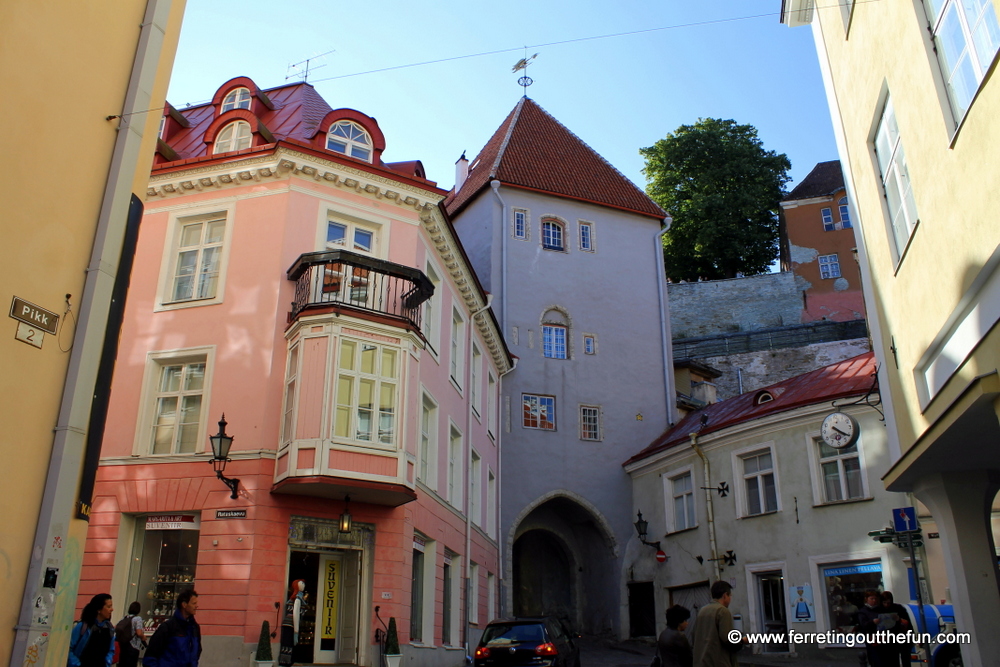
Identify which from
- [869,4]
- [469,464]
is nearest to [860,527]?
[469,464]

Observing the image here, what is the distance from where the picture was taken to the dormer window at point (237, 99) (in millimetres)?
19898

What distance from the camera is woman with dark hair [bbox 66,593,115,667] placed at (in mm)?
8312

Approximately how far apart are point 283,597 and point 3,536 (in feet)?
24.3

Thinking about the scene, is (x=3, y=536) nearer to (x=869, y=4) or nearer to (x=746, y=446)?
(x=869, y=4)

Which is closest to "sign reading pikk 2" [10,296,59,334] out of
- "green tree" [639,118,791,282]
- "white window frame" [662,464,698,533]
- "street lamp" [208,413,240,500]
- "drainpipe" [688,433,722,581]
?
"street lamp" [208,413,240,500]

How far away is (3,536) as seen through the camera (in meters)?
7.34

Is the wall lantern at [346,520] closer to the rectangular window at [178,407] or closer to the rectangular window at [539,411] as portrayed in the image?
the rectangular window at [178,407]

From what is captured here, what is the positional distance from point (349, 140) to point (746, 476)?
1350 cm

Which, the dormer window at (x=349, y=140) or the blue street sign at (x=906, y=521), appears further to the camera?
the dormer window at (x=349, y=140)

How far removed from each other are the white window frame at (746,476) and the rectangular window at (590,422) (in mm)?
7284

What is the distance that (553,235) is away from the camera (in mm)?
32312

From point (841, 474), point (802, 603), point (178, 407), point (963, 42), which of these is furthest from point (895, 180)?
point (802, 603)

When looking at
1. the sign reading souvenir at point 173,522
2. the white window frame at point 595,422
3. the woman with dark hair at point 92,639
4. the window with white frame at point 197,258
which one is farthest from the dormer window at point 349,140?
the white window frame at point 595,422

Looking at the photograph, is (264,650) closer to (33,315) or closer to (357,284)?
(357,284)
